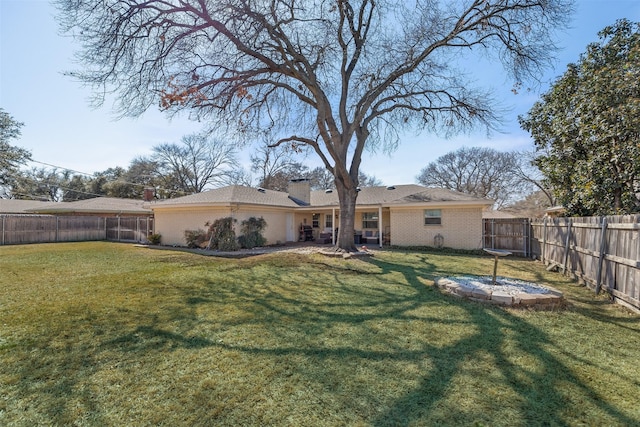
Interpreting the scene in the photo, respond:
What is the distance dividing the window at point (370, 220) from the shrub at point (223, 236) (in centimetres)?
746

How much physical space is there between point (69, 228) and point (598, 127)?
2597cm

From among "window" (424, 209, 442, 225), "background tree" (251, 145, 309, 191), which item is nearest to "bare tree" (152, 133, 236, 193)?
"background tree" (251, 145, 309, 191)

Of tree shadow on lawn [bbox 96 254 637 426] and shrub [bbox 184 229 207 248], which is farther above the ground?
shrub [bbox 184 229 207 248]

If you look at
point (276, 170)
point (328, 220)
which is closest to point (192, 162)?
point (276, 170)

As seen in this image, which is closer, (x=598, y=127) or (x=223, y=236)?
(x=598, y=127)

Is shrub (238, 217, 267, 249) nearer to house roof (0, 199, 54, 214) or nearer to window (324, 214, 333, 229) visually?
window (324, 214, 333, 229)

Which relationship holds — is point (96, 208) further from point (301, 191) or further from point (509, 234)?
point (509, 234)

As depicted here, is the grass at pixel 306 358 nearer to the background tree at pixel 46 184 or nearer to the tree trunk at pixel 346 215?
the tree trunk at pixel 346 215

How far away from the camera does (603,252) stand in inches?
243

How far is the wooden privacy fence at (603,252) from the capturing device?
5.14 metres

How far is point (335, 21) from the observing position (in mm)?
11570

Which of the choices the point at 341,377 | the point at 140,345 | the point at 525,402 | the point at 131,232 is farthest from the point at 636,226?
the point at 131,232

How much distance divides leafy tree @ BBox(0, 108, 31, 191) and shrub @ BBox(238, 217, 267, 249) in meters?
21.4

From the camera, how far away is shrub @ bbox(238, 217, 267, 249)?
14.8 metres
